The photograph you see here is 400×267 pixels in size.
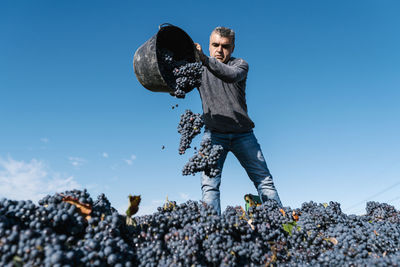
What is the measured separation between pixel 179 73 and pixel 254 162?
1.87 metres

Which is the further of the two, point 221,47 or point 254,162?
point 221,47

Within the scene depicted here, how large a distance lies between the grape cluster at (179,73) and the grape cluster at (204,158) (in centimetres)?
85

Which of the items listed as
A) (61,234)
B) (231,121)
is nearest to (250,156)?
(231,121)

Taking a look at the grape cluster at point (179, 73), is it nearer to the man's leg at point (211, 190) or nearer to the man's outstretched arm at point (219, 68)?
the man's outstretched arm at point (219, 68)

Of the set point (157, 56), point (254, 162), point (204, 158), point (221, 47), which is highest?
point (221, 47)

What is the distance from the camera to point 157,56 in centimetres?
379

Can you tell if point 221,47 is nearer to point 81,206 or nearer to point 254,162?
point 254,162

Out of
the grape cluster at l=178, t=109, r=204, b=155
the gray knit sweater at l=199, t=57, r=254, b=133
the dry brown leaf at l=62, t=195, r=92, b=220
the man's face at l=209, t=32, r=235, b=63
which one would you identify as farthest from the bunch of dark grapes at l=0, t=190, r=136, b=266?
the man's face at l=209, t=32, r=235, b=63

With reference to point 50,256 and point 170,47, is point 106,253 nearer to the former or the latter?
point 50,256

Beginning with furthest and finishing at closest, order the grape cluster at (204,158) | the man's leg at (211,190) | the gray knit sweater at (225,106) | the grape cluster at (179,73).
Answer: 1. the gray knit sweater at (225,106)
2. the man's leg at (211,190)
3. the grape cluster at (179,73)
4. the grape cluster at (204,158)

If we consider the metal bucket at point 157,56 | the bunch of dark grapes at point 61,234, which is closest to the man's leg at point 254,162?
the metal bucket at point 157,56

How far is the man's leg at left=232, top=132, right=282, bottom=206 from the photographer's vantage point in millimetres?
4375

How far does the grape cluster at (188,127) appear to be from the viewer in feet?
13.8

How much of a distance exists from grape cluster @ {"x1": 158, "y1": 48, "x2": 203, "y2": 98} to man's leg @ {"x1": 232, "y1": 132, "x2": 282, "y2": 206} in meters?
1.25
